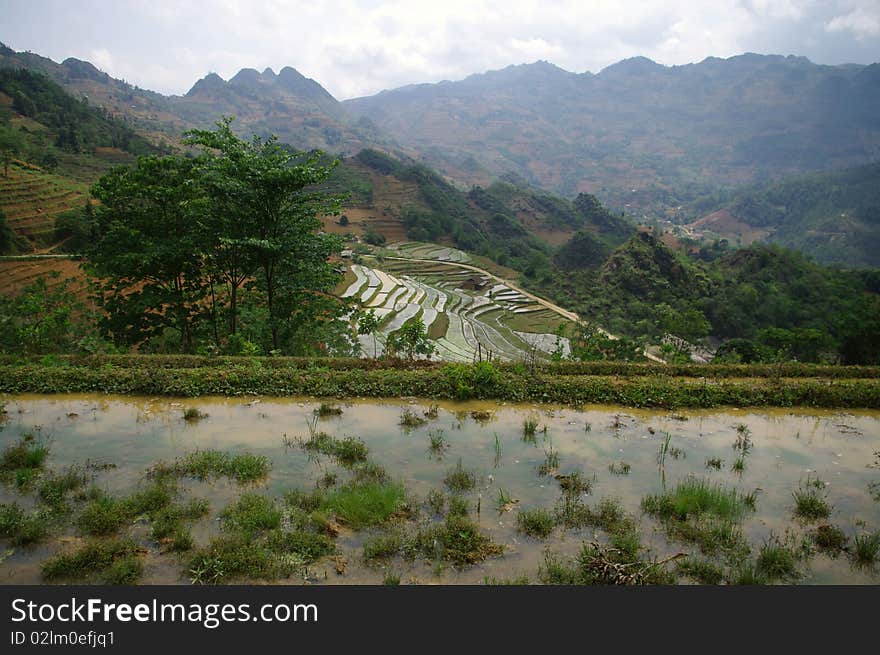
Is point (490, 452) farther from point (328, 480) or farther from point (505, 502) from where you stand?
point (328, 480)

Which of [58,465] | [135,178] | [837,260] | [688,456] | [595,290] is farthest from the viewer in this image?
[837,260]

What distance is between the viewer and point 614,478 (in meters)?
6.05

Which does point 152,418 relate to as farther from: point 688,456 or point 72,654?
point 688,456

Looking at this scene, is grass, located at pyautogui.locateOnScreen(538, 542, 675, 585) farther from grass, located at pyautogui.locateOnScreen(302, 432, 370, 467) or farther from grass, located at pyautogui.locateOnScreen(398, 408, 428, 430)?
grass, located at pyautogui.locateOnScreen(398, 408, 428, 430)

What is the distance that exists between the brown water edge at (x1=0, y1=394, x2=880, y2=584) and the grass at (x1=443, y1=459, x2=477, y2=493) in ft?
0.40

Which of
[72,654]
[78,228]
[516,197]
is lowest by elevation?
[72,654]

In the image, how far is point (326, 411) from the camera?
787 cm

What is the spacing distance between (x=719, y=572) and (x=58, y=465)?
278 inches

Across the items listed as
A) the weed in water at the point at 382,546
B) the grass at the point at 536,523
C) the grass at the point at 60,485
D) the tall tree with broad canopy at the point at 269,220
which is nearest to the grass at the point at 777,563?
the grass at the point at 536,523

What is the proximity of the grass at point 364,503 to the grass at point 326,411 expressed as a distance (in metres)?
2.35

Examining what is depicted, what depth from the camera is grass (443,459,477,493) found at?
5.72 m

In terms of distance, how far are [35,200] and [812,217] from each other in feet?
490

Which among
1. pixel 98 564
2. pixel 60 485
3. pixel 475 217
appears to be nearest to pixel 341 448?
pixel 98 564

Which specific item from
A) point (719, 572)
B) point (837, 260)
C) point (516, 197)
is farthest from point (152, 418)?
point (837, 260)
